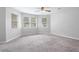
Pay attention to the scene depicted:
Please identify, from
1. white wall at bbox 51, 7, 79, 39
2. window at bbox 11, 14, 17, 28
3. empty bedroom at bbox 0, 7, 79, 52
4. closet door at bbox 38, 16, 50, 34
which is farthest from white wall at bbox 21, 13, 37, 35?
white wall at bbox 51, 7, 79, 39

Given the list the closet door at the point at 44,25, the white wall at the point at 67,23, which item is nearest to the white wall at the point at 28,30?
the closet door at the point at 44,25

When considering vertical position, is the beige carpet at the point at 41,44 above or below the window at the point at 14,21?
below

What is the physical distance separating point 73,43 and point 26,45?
1.73 m

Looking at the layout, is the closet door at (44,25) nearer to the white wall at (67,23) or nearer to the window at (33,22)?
the window at (33,22)

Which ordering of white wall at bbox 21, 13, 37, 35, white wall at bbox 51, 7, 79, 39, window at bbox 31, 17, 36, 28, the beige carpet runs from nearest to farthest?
1. the beige carpet
2. white wall at bbox 21, 13, 37, 35
3. window at bbox 31, 17, 36, 28
4. white wall at bbox 51, 7, 79, 39

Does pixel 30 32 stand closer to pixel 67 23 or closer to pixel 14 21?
pixel 14 21

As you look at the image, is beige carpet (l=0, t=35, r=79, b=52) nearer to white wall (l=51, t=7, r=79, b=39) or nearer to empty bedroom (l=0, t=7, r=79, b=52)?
empty bedroom (l=0, t=7, r=79, b=52)

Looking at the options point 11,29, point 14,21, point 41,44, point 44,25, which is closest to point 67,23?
point 44,25

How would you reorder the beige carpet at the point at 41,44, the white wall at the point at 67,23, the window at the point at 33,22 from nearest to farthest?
the beige carpet at the point at 41,44 → the window at the point at 33,22 → the white wall at the point at 67,23
